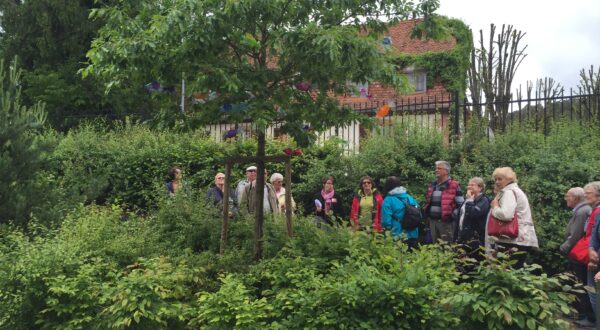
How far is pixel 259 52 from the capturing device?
19.0 feet

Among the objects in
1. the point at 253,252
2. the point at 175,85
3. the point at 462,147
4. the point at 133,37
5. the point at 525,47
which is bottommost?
the point at 253,252

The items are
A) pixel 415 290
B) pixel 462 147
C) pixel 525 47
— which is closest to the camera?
pixel 415 290

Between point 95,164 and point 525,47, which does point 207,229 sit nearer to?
point 95,164

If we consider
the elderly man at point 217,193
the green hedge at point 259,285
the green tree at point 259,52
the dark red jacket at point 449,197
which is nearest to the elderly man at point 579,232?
the dark red jacket at point 449,197

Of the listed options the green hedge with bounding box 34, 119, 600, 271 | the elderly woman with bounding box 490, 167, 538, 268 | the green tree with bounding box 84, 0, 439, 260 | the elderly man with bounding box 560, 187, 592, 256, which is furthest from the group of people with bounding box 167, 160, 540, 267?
the green tree with bounding box 84, 0, 439, 260

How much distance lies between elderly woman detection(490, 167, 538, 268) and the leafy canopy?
6.19 feet

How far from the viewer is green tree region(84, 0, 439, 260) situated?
5047 mm

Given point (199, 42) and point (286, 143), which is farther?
point (286, 143)

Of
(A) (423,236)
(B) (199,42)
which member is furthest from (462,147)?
(B) (199,42)

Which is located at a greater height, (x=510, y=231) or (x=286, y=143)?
(x=286, y=143)

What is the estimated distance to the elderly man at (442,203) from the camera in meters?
8.15

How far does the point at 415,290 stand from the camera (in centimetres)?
429

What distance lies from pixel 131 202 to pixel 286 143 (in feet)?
11.5

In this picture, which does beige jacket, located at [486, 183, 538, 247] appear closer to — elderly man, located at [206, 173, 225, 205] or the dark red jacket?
→ the dark red jacket
